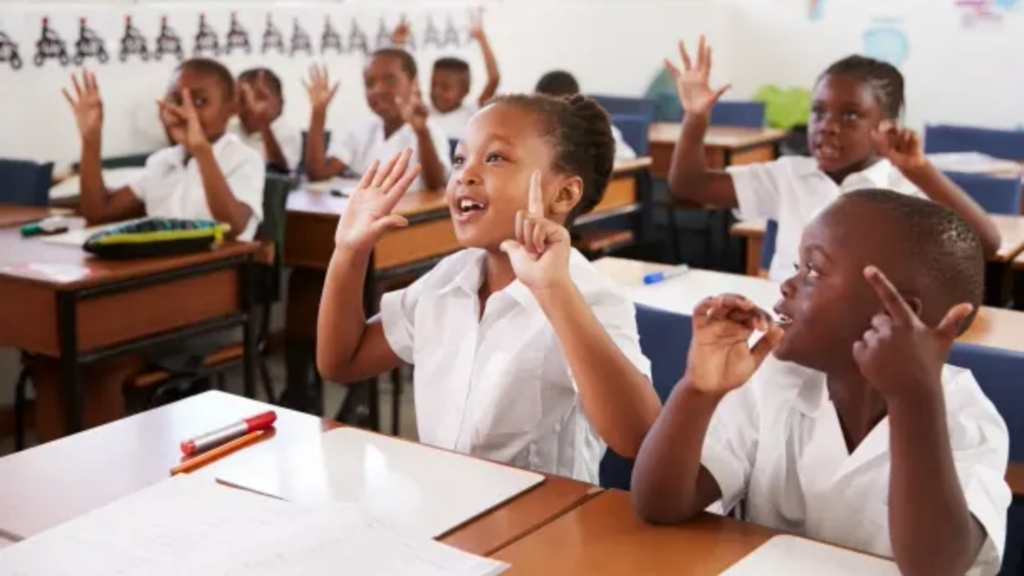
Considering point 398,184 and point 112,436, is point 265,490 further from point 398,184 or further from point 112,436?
point 398,184

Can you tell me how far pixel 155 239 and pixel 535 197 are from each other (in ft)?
5.05

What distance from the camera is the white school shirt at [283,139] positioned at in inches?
183

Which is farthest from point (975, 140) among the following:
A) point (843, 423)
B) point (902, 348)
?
point (902, 348)

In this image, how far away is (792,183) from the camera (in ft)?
9.90

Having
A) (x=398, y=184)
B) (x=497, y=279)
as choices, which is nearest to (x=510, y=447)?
(x=497, y=279)

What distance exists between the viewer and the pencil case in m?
2.82

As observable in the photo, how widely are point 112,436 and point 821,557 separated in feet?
2.91

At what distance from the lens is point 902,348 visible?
1.04 meters

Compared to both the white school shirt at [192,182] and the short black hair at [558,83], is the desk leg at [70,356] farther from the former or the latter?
the short black hair at [558,83]

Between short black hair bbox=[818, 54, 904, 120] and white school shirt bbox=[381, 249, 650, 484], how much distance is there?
1412mm

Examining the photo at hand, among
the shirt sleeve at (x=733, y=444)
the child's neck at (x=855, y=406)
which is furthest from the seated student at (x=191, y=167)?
→ the child's neck at (x=855, y=406)

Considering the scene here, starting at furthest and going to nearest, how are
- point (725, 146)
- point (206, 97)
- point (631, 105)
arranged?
1. point (631, 105)
2. point (725, 146)
3. point (206, 97)

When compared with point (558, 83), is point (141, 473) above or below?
below

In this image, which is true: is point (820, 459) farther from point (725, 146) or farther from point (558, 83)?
point (725, 146)
